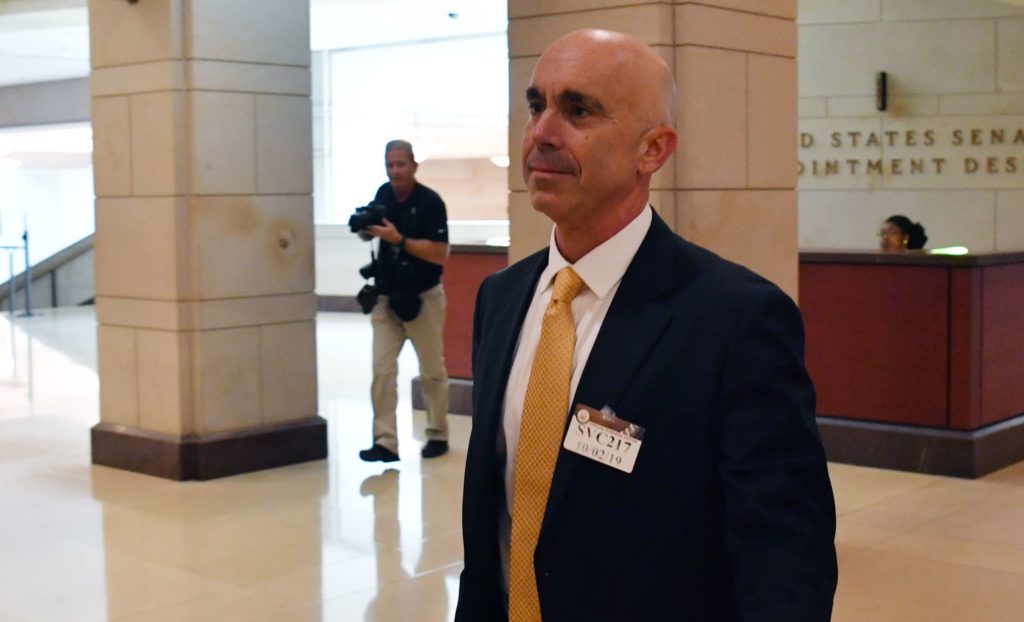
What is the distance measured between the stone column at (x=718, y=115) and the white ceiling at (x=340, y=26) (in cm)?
1054

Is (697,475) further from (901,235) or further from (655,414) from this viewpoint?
(901,235)

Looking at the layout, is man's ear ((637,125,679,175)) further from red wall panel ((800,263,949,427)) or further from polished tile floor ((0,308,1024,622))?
red wall panel ((800,263,949,427))

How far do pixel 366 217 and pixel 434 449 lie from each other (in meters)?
1.58

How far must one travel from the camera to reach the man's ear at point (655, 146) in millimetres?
1995

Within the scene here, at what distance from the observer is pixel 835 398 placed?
8789mm

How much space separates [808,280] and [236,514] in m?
3.98

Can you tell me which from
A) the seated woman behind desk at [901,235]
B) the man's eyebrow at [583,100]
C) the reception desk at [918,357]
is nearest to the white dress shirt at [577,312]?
the man's eyebrow at [583,100]

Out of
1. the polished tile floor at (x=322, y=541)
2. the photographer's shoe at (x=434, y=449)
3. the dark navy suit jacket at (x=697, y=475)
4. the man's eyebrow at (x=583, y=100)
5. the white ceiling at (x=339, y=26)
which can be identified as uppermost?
the white ceiling at (x=339, y=26)

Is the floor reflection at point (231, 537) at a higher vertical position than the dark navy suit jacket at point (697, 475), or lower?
lower

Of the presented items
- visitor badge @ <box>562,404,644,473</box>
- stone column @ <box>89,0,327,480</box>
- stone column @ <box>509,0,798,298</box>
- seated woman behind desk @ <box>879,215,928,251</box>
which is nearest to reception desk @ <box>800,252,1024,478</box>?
seated woman behind desk @ <box>879,215,928,251</box>

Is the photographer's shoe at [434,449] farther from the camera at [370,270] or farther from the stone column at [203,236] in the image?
the camera at [370,270]

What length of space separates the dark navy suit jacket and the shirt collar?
0.09ft

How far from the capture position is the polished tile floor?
5.60 meters

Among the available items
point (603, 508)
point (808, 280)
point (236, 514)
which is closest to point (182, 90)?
point (236, 514)
